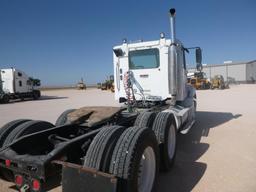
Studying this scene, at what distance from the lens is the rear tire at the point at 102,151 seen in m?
2.54

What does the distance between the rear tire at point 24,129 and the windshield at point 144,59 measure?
3675mm

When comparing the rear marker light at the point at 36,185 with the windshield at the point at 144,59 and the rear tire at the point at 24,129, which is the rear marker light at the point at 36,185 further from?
the windshield at the point at 144,59

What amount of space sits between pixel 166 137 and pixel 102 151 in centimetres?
187

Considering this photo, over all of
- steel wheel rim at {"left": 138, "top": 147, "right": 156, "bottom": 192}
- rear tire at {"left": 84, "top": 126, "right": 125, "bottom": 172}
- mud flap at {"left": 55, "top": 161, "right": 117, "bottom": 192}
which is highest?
rear tire at {"left": 84, "top": 126, "right": 125, "bottom": 172}

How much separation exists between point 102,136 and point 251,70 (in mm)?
76380

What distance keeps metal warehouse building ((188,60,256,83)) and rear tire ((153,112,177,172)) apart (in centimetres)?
6738

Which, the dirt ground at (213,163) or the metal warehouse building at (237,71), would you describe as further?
the metal warehouse building at (237,71)

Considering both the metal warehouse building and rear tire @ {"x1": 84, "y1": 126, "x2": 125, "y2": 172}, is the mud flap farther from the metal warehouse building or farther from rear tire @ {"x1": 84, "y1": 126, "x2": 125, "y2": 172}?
the metal warehouse building

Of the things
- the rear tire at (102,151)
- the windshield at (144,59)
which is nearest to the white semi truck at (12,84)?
the windshield at (144,59)

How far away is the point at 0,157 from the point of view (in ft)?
9.41

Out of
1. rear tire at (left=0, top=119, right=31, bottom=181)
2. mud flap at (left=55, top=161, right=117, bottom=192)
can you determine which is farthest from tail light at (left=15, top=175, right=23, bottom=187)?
mud flap at (left=55, top=161, right=117, bottom=192)

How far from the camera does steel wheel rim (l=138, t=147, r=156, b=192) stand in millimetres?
3178

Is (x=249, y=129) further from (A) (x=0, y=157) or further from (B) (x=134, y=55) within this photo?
(A) (x=0, y=157)

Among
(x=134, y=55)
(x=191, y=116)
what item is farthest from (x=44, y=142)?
(x=191, y=116)
